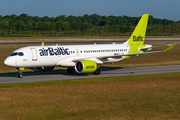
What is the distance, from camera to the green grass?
15.4 metres

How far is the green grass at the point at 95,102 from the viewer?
15.4 m

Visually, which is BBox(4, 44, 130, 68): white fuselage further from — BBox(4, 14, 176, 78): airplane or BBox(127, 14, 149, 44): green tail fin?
BBox(127, 14, 149, 44): green tail fin

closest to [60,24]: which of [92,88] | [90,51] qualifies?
[90,51]

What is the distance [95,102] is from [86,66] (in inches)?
590

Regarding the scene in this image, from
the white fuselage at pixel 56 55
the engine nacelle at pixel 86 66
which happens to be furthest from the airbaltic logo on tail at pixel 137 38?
the engine nacelle at pixel 86 66

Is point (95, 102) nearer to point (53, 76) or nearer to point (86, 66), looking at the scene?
point (86, 66)

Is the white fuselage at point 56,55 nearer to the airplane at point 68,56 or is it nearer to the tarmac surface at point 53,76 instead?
the airplane at point 68,56

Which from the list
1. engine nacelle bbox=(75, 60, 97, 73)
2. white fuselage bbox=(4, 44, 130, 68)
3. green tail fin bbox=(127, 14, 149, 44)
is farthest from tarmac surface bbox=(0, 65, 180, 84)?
green tail fin bbox=(127, 14, 149, 44)

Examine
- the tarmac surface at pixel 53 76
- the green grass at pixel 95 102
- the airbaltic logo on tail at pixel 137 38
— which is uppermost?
the airbaltic logo on tail at pixel 137 38

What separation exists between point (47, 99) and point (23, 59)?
44.6 feet

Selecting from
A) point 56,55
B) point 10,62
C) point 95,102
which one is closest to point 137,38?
point 56,55

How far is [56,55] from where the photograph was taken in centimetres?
3388

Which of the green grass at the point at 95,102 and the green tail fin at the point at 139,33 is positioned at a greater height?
the green tail fin at the point at 139,33

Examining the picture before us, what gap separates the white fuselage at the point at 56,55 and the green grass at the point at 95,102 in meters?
8.83
